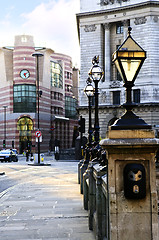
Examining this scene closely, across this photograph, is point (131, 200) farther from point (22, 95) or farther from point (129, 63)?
point (22, 95)

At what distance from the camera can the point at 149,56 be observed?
48.0 metres

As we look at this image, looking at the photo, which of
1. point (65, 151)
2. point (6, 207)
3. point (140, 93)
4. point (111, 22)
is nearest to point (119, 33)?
point (111, 22)

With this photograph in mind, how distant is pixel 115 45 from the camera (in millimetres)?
52688

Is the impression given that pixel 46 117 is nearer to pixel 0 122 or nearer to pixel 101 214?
pixel 0 122

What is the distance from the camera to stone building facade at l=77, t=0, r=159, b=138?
4788 cm

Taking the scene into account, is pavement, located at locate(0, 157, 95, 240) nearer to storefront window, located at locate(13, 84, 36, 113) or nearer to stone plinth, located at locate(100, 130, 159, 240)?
stone plinth, located at locate(100, 130, 159, 240)

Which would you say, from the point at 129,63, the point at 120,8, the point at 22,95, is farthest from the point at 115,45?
the point at 129,63

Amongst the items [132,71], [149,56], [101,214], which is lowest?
[101,214]

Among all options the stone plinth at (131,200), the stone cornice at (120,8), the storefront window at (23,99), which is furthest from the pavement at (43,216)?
the storefront window at (23,99)

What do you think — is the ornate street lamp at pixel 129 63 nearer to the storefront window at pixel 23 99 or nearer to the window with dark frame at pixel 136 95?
the window with dark frame at pixel 136 95

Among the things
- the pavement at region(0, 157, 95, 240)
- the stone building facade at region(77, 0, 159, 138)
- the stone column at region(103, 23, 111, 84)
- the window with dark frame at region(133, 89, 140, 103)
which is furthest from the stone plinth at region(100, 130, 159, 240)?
the stone column at region(103, 23, 111, 84)

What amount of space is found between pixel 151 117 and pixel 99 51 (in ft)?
43.7

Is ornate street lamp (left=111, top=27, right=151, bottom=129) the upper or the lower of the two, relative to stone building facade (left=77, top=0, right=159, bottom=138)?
lower

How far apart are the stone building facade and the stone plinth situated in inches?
1713
